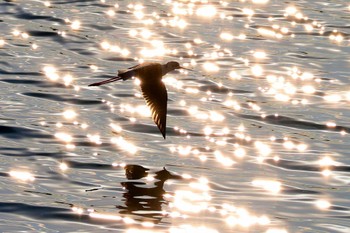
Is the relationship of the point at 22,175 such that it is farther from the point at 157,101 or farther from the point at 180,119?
the point at 180,119

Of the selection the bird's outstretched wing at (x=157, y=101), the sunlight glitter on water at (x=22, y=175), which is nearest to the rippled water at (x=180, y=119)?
the sunlight glitter on water at (x=22, y=175)

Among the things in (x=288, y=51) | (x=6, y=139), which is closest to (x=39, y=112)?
(x=6, y=139)

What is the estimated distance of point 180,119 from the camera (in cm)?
1780

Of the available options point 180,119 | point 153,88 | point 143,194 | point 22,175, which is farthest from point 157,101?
point 180,119

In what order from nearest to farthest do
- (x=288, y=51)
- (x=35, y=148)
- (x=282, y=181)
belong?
(x=282, y=181) → (x=35, y=148) → (x=288, y=51)

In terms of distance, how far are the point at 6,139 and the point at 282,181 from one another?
13.0 ft

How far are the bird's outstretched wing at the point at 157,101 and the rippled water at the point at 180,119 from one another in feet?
1.96

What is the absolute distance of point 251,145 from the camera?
16500 millimetres

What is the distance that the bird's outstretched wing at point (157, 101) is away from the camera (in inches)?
599

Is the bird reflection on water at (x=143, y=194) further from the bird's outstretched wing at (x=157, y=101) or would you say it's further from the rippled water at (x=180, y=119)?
the bird's outstretched wing at (x=157, y=101)

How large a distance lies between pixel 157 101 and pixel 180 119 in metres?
2.52

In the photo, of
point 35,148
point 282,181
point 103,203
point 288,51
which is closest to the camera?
point 103,203

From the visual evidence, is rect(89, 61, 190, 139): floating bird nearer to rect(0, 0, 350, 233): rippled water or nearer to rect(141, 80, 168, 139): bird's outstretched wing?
rect(141, 80, 168, 139): bird's outstretched wing

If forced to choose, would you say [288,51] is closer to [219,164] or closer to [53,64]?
[53,64]
